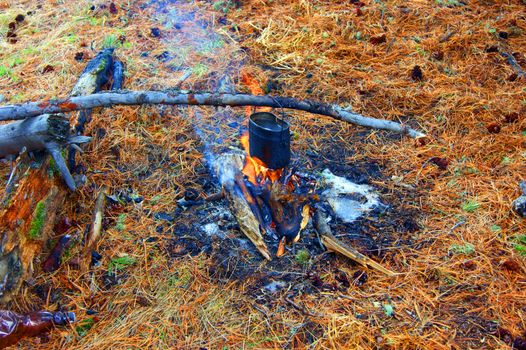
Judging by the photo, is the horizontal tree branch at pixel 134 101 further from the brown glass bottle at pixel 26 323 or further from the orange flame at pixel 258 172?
the brown glass bottle at pixel 26 323

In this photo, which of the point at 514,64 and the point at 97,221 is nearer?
the point at 97,221

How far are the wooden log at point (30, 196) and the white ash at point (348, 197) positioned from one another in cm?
205

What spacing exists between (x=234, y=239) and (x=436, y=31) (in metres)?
3.97

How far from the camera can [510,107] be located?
4.18 metres

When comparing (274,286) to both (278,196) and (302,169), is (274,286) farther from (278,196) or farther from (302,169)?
(302,169)

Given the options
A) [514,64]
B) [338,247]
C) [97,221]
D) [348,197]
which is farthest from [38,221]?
[514,64]

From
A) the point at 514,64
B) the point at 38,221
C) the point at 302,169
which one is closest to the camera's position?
the point at 38,221

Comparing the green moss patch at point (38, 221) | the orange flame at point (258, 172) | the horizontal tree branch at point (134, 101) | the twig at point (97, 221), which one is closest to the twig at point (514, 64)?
the horizontal tree branch at point (134, 101)

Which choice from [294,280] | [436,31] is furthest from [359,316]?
[436,31]

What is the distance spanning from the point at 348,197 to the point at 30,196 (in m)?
2.43

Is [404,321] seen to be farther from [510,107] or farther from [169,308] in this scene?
[510,107]

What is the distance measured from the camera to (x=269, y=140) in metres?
3.15

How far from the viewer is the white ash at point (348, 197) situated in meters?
3.34

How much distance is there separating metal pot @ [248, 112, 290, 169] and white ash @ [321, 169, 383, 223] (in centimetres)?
52
